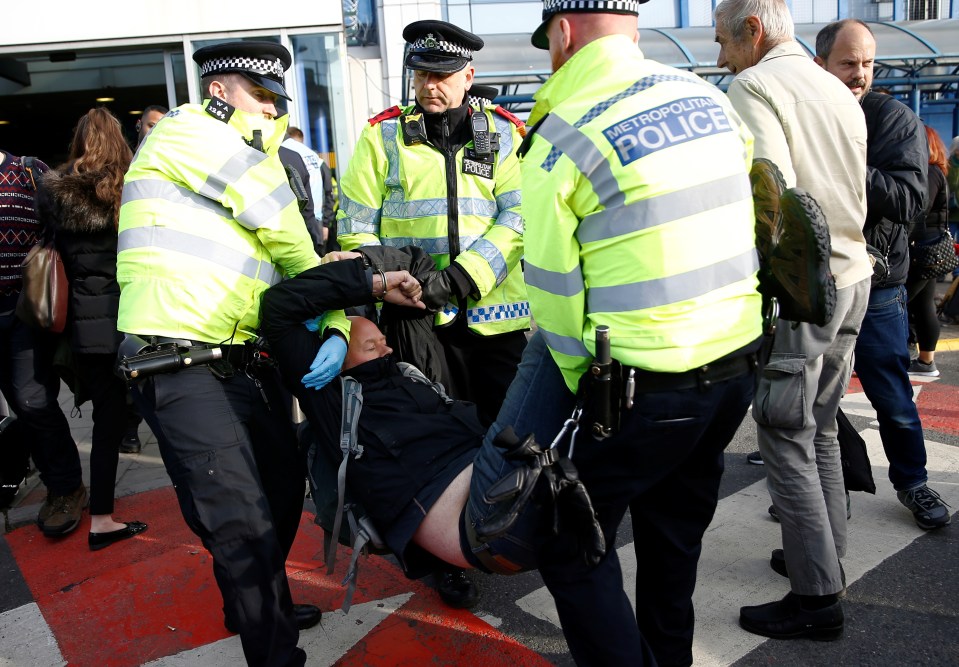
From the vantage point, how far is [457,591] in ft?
9.84

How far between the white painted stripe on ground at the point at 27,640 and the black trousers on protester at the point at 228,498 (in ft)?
3.16

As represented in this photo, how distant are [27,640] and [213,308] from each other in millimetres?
1618

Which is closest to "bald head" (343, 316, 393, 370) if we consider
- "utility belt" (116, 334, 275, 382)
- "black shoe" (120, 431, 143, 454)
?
"utility belt" (116, 334, 275, 382)

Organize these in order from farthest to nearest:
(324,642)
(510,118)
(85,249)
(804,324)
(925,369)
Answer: (925,369)
(85,249)
(510,118)
(324,642)
(804,324)

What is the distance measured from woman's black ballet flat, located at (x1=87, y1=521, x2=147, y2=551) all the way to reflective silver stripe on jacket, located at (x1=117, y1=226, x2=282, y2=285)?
74.2 inches

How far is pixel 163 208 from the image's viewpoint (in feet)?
7.83

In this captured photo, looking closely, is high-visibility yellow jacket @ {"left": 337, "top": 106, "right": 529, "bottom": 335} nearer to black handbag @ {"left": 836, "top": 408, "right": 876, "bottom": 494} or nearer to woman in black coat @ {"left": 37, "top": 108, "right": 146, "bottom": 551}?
woman in black coat @ {"left": 37, "top": 108, "right": 146, "bottom": 551}

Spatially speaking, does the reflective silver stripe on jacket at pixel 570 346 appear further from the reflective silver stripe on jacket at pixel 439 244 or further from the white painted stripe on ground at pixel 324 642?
the white painted stripe on ground at pixel 324 642

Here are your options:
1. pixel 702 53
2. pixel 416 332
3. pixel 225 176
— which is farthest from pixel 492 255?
pixel 702 53

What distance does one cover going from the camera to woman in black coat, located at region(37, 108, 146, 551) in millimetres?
3609

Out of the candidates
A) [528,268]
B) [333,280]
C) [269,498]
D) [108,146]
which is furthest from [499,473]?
[108,146]

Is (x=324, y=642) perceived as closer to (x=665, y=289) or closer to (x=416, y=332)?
(x=416, y=332)

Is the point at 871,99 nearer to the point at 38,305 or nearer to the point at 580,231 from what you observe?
the point at 580,231

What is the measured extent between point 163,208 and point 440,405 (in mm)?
1043
